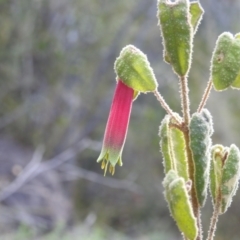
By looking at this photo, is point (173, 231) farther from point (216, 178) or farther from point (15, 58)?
point (216, 178)

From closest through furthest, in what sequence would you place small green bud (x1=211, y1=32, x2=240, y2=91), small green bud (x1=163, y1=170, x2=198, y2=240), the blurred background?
small green bud (x1=163, y1=170, x2=198, y2=240), small green bud (x1=211, y1=32, x2=240, y2=91), the blurred background

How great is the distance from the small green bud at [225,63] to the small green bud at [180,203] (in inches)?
7.4

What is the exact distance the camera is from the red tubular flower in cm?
78

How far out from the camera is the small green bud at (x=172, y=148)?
78 centimetres

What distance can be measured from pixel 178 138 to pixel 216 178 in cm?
10

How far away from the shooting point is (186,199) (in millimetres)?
649

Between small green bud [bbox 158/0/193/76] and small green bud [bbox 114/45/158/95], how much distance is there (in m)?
0.05

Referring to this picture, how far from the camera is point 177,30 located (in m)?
0.72

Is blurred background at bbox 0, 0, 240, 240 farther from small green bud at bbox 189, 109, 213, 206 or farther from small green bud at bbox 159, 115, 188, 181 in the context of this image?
small green bud at bbox 189, 109, 213, 206

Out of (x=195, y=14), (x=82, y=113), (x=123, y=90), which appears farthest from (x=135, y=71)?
(x=82, y=113)

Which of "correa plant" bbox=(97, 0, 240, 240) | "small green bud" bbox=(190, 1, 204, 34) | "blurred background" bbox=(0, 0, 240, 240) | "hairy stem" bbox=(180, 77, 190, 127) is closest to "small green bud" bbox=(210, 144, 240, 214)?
"correa plant" bbox=(97, 0, 240, 240)

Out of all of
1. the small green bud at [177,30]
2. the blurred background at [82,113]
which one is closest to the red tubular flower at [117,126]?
the small green bud at [177,30]

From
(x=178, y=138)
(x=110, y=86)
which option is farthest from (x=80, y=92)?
(x=178, y=138)

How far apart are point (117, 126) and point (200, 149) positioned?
0.54ft
